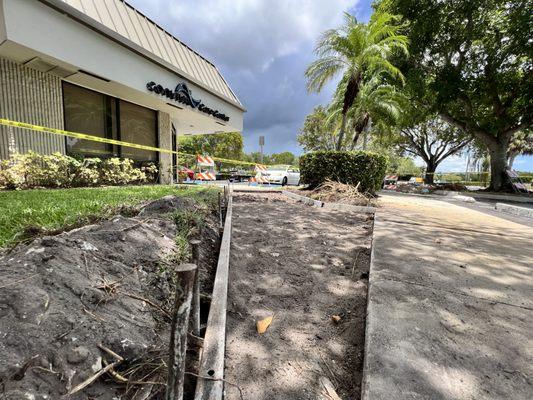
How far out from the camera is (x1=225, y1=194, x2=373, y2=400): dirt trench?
1464 mm

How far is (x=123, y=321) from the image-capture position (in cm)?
137

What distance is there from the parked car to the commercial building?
6.12 meters

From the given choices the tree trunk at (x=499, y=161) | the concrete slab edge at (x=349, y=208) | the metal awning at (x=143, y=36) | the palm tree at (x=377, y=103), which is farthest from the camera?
the tree trunk at (x=499, y=161)

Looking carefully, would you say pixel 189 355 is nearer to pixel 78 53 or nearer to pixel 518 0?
pixel 78 53

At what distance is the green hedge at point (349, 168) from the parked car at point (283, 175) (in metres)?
7.67

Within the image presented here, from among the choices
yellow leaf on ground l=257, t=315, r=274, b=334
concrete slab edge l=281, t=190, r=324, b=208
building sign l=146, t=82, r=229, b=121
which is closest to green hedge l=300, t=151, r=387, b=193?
concrete slab edge l=281, t=190, r=324, b=208

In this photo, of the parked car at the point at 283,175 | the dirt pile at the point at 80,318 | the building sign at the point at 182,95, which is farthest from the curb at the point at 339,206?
→ the parked car at the point at 283,175

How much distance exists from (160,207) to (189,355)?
212cm

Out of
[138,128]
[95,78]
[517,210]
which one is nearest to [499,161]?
[517,210]

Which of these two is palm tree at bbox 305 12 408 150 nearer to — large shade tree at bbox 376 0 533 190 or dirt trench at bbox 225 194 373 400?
large shade tree at bbox 376 0 533 190

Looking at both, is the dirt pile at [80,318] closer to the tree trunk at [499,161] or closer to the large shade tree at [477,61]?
the large shade tree at [477,61]

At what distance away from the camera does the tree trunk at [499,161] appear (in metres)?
15.7

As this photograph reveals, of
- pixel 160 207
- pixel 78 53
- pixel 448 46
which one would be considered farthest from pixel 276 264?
pixel 448 46

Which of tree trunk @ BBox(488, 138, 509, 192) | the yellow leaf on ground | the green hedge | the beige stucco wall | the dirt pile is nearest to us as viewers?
the dirt pile
